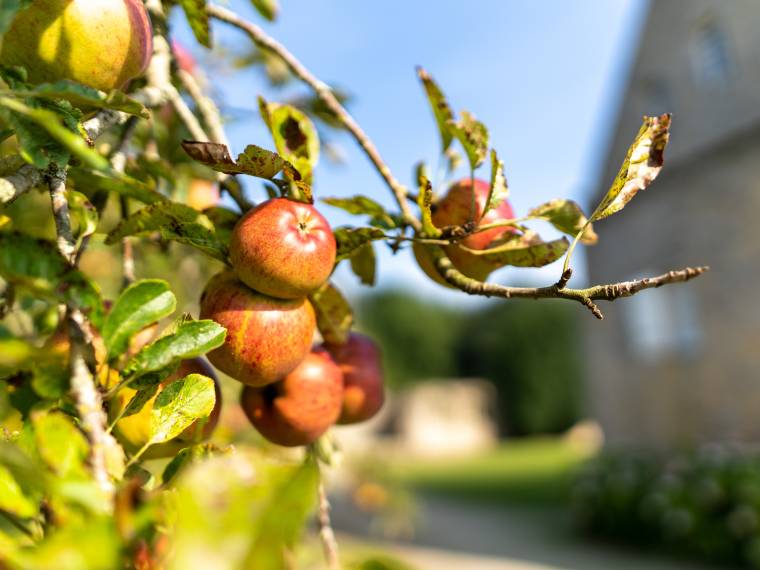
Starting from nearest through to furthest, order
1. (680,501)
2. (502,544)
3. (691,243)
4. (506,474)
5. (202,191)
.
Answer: (202,191), (680,501), (502,544), (691,243), (506,474)

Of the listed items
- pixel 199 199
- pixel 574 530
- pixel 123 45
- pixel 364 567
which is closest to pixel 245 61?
pixel 199 199

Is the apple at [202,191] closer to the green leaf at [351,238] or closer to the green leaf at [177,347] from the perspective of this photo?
the green leaf at [351,238]

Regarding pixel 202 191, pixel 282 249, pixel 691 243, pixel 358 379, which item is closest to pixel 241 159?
pixel 282 249

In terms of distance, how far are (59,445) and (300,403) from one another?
1.51 feet

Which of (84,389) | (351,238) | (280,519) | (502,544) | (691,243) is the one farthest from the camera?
(691,243)

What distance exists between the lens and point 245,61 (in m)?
2.22

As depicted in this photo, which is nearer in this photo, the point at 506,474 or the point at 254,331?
the point at 254,331

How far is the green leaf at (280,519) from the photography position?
1.12 feet

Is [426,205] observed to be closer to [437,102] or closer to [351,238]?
[351,238]

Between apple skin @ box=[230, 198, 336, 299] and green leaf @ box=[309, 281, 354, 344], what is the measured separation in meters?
0.09

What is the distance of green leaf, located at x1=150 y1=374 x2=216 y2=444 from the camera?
0.59m

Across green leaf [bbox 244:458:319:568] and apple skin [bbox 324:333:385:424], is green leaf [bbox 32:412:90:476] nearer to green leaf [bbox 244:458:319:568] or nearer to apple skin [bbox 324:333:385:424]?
green leaf [bbox 244:458:319:568]

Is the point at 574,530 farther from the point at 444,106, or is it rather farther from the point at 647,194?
the point at 444,106

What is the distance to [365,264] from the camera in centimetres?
101
